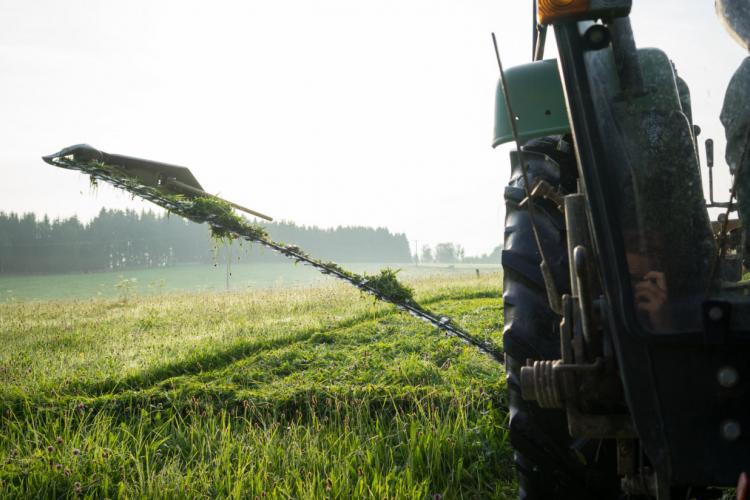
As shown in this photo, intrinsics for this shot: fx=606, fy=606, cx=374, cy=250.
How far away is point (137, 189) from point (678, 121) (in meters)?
3.53

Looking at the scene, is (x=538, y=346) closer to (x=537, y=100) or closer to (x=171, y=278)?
(x=537, y=100)

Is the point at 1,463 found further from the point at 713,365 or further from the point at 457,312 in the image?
the point at 457,312

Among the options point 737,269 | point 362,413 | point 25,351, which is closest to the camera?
point 737,269

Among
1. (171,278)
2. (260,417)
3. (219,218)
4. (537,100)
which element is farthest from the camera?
(171,278)

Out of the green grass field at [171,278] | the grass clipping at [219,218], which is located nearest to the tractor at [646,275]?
the grass clipping at [219,218]

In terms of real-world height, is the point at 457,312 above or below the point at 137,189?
A: below

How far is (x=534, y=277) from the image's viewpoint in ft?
7.18

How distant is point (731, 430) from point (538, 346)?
0.78 metres

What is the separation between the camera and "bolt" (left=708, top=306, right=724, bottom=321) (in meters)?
1.39

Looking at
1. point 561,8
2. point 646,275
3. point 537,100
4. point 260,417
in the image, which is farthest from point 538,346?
point 260,417

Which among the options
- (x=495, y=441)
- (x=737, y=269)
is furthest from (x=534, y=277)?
(x=495, y=441)

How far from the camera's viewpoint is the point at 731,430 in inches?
55.0

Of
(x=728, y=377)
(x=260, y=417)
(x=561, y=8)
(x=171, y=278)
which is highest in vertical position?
(x=561, y=8)

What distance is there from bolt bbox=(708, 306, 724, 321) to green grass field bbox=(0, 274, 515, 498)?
5.75 ft
